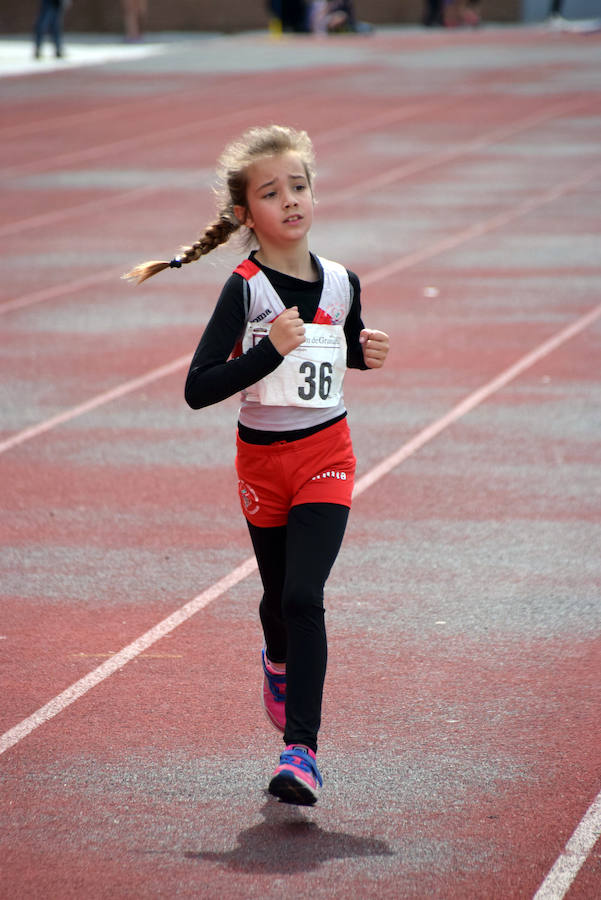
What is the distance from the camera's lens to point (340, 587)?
6055mm

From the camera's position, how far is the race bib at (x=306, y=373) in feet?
13.6

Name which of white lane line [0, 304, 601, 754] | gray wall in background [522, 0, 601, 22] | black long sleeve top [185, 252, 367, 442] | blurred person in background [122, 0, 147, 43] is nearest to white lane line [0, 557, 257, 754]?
white lane line [0, 304, 601, 754]

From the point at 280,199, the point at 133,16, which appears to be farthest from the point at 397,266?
the point at 133,16

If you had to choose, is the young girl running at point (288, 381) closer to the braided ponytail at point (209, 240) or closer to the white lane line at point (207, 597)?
the braided ponytail at point (209, 240)

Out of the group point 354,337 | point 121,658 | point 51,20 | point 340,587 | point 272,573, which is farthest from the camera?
point 51,20

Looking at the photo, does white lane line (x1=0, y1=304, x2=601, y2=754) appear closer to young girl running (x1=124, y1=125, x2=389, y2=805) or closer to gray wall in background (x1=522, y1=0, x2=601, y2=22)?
young girl running (x1=124, y1=125, x2=389, y2=805)

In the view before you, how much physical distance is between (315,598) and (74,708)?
1.25 meters

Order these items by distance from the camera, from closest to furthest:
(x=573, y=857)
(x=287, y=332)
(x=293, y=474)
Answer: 1. (x=573, y=857)
2. (x=287, y=332)
3. (x=293, y=474)

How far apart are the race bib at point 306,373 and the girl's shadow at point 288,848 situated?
118 centimetres

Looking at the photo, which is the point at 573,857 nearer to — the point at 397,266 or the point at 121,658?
the point at 121,658

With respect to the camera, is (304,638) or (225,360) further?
(225,360)

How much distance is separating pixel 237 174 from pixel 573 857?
2107 mm

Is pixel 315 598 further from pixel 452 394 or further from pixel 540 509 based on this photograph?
pixel 452 394

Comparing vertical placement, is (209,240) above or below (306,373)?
above
